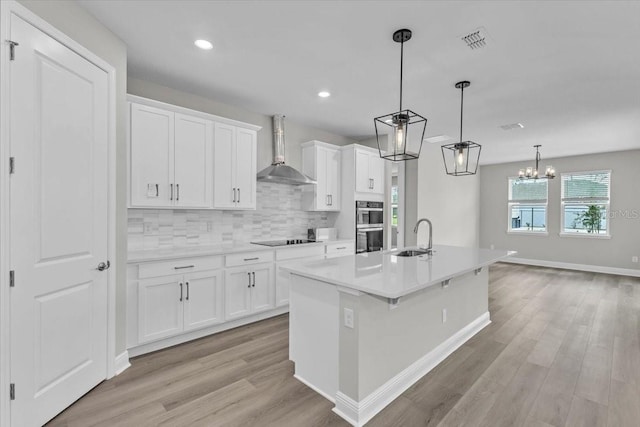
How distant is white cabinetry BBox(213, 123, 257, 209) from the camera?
3.54 metres

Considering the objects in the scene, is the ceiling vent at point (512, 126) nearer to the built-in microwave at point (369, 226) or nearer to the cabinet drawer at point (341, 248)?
the built-in microwave at point (369, 226)

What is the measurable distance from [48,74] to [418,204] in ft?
18.8

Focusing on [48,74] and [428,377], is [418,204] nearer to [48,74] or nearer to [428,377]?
[428,377]

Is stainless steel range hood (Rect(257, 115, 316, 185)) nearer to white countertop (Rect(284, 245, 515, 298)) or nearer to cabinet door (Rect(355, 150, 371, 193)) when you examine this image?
cabinet door (Rect(355, 150, 371, 193))

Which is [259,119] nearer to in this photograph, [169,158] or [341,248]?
[169,158]

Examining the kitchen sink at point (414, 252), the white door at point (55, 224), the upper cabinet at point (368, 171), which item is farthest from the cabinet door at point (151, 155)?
the upper cabinet at point (368, 171)

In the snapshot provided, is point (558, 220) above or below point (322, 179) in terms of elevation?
below

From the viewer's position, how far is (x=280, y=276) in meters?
3.84

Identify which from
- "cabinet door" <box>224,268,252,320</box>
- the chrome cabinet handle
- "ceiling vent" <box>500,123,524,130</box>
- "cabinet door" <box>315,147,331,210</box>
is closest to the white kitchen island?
"cabinet door" <box>224,268,252,320</box>

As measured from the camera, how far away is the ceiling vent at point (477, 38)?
233 cm

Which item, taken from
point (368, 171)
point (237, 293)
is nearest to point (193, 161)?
point (237, 293)

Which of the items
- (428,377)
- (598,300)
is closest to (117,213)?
(428,377)

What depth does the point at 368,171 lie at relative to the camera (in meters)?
5.01

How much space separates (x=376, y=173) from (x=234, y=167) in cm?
247
